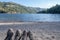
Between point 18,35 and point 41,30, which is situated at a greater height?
point 18,35

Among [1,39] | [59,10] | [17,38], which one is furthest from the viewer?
[59,10]

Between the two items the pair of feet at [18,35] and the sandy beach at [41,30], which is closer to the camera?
the pair of feet at [18,35]

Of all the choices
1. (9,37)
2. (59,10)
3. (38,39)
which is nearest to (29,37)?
(9,37)

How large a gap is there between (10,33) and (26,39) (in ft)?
3.18

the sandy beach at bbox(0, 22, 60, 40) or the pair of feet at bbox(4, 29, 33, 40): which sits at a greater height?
the pair of feet at bbox(4, 29, 33, 40)

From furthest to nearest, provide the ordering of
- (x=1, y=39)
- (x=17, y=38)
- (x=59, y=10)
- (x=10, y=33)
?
(x=59, y=10) → (x=1, y=39) → (x=17, y=38) → (x=10, y=33)

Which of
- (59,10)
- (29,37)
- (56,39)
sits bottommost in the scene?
(59,10)

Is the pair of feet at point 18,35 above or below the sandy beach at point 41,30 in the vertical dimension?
above

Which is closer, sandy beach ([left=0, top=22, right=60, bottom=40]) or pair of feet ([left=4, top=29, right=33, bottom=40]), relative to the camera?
pair of feet ([left=4, top=29, right=33, bottom=40])

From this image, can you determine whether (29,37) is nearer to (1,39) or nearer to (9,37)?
(9,37)

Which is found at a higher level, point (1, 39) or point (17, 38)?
point (17, 38)

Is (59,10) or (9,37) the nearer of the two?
(9,37)

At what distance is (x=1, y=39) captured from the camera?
55.2 feet

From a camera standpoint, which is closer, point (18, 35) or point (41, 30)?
point (18, 35)
